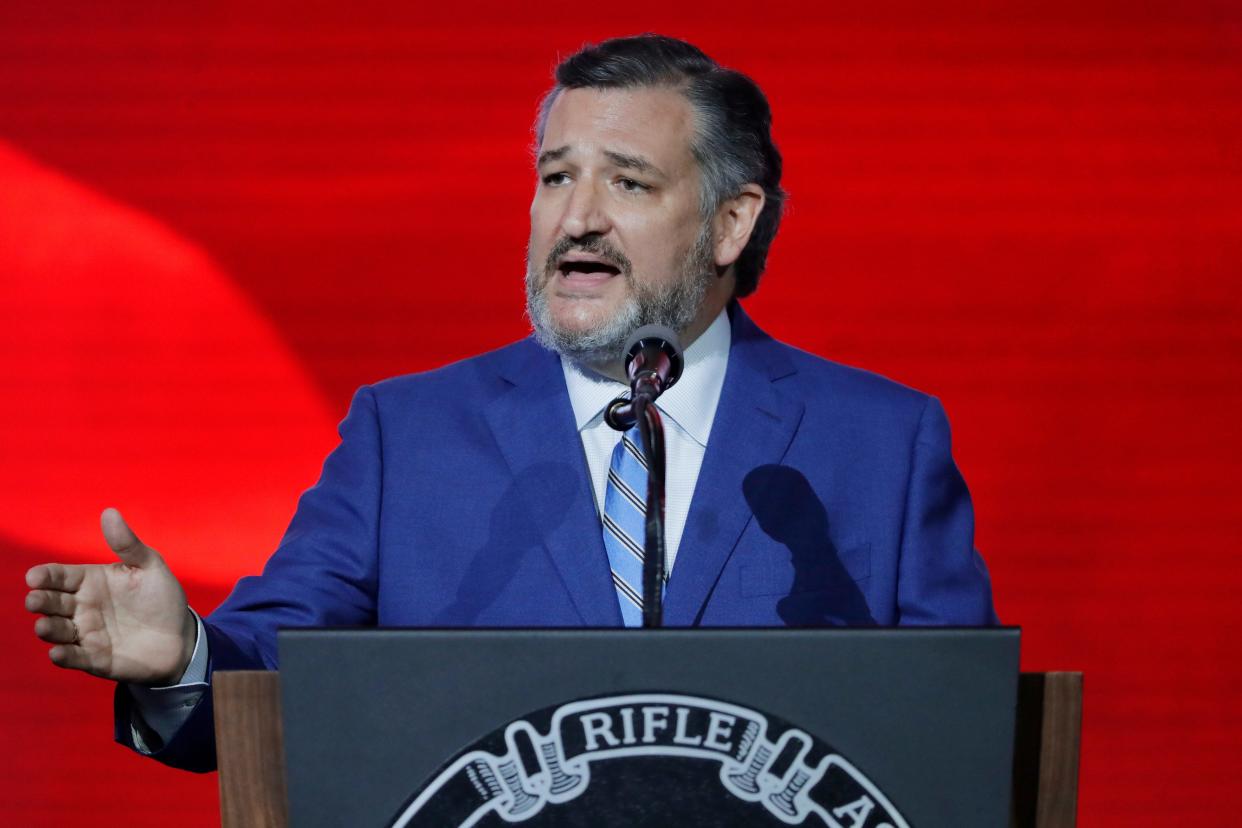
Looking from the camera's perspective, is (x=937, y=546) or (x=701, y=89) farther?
(x=701, y=89)

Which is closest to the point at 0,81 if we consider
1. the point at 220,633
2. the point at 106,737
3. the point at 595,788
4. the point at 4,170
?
the point at 4,170

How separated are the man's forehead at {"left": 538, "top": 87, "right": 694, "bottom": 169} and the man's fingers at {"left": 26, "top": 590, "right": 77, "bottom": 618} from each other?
849mm

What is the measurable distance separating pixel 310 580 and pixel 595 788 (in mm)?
686

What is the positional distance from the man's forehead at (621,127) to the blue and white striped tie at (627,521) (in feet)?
1.23

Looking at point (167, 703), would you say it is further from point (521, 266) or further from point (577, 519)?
point (521, 266)

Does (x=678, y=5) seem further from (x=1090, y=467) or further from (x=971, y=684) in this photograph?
(x=971, y=684)

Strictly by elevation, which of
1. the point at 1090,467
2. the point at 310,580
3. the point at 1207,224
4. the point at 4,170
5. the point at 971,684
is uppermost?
the point at 1207,224

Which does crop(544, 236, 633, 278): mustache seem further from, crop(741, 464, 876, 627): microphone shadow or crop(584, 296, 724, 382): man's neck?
crop(741, 464, 876, 627): microphone shadow

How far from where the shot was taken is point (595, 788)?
94 centimetres

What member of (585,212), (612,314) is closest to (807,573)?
(612,314)

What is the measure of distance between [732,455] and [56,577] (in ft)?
2.53

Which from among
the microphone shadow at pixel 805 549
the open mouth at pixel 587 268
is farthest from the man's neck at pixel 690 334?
A: the microphone shadow at pixel 805 549

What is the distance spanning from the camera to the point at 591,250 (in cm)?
173

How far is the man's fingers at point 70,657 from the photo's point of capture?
1097 mm
